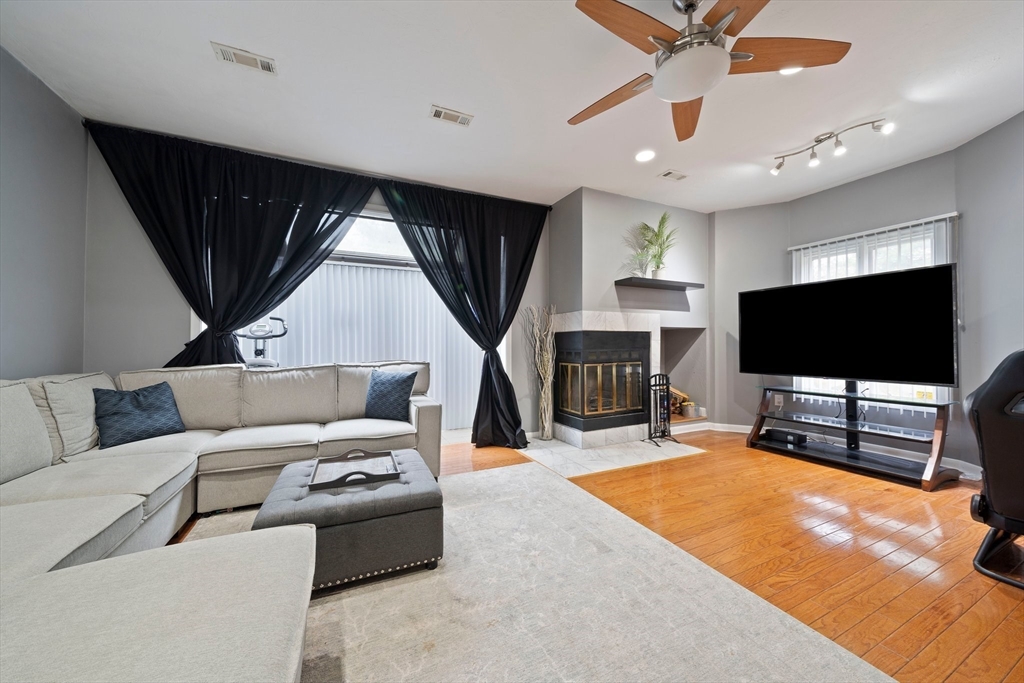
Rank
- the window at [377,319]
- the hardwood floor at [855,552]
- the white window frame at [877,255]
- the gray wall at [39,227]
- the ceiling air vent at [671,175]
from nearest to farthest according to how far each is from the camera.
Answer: the hardwood floor at [855,552] → the gray wall at [39,227] → the white window frame at [877,255] → the ceiling air vent at [671,175] → the window at [377,319]

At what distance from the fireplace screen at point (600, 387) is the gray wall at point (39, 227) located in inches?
166

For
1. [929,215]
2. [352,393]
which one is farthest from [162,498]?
[929,215]

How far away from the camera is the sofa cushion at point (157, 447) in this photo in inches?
81.4

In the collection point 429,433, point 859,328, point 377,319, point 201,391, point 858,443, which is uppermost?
point 377,319

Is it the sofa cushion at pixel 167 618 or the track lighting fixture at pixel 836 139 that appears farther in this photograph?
the track lighting fixture at pixel 836 139

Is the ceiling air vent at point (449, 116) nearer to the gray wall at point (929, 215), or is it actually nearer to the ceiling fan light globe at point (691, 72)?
the ceiling fan light globe at point (691, 72)

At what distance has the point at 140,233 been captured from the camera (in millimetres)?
3053

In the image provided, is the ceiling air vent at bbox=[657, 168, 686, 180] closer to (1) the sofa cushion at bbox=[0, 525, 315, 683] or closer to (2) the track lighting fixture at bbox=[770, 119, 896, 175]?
(2) the track lighting fixture at bbox=[770, 119, 896, 175]

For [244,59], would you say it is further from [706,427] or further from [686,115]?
[706,427]

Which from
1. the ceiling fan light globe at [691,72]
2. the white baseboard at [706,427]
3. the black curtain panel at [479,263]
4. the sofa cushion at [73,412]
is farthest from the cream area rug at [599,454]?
the sofa cushion at [73,412]

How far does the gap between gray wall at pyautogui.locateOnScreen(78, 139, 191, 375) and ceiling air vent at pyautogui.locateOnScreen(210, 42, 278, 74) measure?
1730mm

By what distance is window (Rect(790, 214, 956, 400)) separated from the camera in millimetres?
3320

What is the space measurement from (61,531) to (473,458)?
2.70 m

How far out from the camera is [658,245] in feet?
14.2
